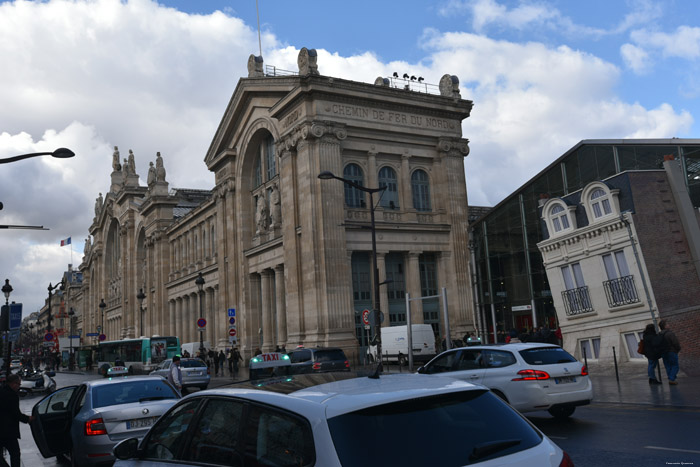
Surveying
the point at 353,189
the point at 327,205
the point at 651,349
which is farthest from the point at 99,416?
the point at 353,189

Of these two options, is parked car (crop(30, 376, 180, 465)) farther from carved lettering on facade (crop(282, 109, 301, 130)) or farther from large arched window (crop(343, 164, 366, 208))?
carved lettering on facade (crop(282, 109, 301, 130))

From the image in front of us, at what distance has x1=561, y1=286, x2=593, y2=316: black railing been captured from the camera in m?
22.9

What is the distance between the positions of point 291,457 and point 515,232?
93.2ft

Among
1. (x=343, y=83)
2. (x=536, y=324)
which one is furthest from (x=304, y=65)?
(x=536, y=324)

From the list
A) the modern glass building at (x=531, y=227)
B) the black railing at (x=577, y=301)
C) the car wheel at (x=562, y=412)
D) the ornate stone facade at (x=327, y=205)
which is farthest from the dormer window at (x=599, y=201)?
the ornate stone facade at (x=327, y=205)

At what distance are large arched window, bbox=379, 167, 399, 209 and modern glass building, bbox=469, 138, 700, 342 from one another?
19.3 feet

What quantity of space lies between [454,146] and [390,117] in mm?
4978

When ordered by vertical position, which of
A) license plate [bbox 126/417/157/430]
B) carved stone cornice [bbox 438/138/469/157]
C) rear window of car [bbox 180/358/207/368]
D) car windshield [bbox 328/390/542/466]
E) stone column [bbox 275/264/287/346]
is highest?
carved stone cornice [bbox 438/138/469/157]

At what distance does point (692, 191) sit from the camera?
21703mm

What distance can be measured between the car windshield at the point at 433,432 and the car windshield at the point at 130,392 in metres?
7.52

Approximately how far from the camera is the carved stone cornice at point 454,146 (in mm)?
42312

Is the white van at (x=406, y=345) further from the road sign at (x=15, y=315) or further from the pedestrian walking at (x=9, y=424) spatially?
the pedestrian walking at (x=9, y=424)

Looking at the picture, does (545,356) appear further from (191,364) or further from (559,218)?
(191,364)

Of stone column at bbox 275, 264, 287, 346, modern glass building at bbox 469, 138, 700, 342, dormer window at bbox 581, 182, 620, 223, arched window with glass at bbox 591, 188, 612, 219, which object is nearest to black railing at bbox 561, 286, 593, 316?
dormer window at bbox 581, 182, 620, 223
